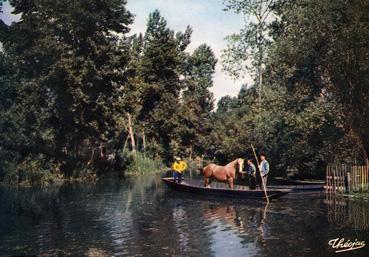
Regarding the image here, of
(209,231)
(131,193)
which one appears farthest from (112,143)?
(209,231)

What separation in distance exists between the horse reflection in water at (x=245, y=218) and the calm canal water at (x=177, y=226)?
37mm

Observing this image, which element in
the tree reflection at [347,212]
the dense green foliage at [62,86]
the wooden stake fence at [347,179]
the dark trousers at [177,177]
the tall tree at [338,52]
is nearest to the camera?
the tree reflection at [347,212]

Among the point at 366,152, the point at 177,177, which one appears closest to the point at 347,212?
the point at 366,152

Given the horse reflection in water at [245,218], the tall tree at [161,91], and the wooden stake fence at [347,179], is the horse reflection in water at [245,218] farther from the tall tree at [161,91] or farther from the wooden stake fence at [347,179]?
the tall tree at [161,91]

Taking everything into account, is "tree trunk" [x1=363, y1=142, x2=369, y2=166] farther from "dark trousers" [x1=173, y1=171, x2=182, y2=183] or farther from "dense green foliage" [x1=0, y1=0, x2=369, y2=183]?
"dark trousers" [x1=173, y1=171, x2=182, y2=183]

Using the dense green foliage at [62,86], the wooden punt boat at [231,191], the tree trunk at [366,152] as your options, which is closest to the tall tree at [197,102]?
the dense green foliage at [62,86]

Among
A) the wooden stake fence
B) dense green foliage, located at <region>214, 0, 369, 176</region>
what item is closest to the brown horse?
the wooden stake fence

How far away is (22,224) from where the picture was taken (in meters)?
23.2

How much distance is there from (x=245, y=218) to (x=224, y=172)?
963cm

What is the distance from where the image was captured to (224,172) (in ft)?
109

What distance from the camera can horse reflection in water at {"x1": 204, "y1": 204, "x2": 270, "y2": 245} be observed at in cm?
1975

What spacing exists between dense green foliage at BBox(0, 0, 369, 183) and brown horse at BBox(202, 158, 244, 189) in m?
7.18

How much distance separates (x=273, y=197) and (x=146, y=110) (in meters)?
44.5

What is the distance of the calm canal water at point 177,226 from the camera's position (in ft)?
56.1
